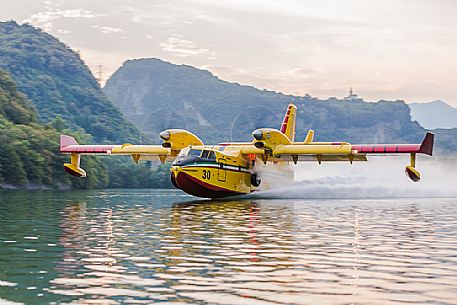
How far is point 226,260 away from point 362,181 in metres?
44.6

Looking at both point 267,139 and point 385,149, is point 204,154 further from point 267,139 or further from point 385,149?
point 385,149

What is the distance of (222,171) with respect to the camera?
→ 4728cm

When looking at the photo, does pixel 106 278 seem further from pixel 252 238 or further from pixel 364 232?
pixel 364 232

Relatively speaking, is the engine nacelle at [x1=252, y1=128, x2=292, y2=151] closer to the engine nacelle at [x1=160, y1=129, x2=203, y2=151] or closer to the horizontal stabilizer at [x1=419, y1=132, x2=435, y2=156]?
the engine nacelle at [x1=160, y1=129, x2=203, y2=151]

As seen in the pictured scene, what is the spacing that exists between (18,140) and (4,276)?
7725cm

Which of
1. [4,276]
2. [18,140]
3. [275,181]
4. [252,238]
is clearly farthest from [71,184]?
[4,276]

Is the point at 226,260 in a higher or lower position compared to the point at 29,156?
lower

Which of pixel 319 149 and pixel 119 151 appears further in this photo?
pixel 119 151

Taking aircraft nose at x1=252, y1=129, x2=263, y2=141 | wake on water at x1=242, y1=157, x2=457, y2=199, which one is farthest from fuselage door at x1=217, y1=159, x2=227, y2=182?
wake on water at x1=242, y1=157, x2=457, y2=199

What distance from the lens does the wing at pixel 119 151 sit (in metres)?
54.0

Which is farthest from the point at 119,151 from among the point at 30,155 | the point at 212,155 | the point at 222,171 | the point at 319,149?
the point at 30,155

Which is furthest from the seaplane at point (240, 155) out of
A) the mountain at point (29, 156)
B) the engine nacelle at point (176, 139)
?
the mountain at point (29, 156)

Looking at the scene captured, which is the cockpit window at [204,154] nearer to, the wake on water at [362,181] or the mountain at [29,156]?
the wake on water at [362,181]

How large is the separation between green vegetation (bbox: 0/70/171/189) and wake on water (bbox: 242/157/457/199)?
31379 mm
